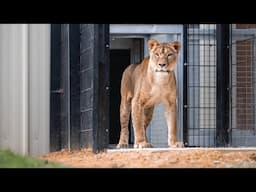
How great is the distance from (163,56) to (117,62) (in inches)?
66.8

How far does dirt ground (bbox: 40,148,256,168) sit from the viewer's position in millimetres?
2990

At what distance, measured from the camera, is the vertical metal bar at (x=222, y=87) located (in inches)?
179

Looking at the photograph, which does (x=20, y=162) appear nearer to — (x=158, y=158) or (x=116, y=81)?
(x=158, y=158)

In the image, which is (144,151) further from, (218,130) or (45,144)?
(218,130)

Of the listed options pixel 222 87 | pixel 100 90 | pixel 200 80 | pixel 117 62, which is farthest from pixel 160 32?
pixel 100 90

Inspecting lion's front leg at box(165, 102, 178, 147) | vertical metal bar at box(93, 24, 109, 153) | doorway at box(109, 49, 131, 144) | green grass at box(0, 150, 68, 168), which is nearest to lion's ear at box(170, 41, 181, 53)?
lion's front leg at box(165, 102, 178, 147)

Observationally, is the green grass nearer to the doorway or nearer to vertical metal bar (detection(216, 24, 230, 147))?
vertical metal bar (detection(216, 24, 230, 147))

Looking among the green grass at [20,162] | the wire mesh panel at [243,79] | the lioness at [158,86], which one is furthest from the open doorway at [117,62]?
the green grass at [20,162]

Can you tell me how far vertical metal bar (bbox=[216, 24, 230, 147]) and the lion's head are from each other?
1.02ft

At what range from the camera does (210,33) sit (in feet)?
16.8

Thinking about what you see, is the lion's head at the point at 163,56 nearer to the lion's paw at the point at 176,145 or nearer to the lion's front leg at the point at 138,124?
the lion's front leg at the point at 138,124

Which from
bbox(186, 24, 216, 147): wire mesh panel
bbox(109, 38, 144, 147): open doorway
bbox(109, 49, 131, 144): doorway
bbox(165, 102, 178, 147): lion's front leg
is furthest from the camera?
bbox(109, 49, 131, 144): doorway

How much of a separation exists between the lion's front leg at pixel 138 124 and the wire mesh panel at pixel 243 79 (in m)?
0.80
